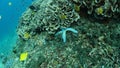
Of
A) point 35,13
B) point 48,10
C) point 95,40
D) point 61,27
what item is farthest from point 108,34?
point 35,13

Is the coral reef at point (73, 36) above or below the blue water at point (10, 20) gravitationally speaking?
above

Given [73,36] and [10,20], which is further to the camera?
[10,20]

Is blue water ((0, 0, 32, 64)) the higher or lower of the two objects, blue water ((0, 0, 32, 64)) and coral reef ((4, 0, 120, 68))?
the lower

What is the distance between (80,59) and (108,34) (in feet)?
3.56

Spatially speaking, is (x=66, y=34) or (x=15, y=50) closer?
(x=66, y=34)

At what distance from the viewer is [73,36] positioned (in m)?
6.29

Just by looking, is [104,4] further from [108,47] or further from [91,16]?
[108,47]

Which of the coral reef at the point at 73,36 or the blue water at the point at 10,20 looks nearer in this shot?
the coral reef at the point at 73,36

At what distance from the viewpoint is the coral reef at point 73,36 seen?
18.8 ft

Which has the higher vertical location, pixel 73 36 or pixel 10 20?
pixel 73 36

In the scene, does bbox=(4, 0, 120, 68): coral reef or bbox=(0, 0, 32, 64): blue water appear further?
bbox=(0, 0, 32, 64): blue water

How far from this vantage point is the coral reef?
574 centimetres

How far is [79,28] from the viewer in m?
6.46

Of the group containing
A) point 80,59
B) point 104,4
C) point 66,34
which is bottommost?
point 80,59
